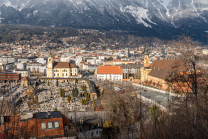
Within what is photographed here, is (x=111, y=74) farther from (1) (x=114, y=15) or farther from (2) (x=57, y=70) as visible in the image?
(1) (x=114, y=15)

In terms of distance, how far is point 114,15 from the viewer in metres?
168

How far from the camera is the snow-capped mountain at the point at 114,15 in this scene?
153375 millimetres

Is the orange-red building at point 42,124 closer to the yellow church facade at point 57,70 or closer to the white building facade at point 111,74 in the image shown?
the white building facade at point 111,74

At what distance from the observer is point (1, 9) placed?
554ft

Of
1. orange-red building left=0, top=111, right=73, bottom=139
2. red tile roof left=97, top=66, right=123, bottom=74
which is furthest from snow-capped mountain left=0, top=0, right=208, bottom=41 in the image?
orange-red building left=0, top=111, right=73, bottom=139

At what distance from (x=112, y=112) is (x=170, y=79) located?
6630 millimetres

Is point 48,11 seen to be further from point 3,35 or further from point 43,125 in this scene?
point 43,125

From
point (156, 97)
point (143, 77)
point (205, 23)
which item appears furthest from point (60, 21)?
point (156, 97)

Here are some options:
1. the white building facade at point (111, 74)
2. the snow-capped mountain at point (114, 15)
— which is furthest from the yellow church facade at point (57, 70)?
the snow-capped mountain at point (114, 15)

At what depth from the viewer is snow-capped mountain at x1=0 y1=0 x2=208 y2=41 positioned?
6038 inches

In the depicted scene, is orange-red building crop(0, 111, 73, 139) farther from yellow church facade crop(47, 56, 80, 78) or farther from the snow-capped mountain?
the snow-capped mountain

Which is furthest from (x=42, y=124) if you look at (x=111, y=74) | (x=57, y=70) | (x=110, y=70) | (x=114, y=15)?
(x=114, y=15)

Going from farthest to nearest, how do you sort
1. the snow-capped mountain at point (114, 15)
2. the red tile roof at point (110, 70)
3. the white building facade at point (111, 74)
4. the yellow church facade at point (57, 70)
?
the snow-capped mountain at point (114, 15) → the yellow church facade at point (57, 70) → the red tile roof at point (110, 70) → the white building facade at point (111, 74)

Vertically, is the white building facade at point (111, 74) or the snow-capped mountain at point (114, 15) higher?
the snow-capped mountain at point (114, 15)
